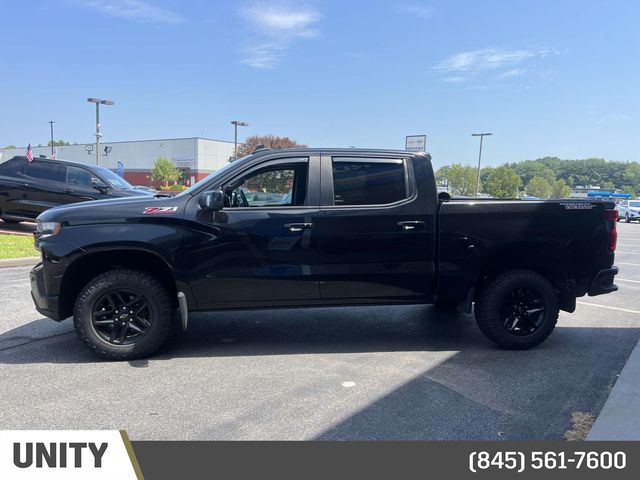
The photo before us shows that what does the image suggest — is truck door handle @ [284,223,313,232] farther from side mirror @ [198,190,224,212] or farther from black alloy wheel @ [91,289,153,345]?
black alloy wheel @ [91,289,153,345]

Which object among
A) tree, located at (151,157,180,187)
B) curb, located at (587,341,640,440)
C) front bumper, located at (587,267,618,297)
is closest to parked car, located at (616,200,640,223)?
front bumper, located at (587,267,618,297)

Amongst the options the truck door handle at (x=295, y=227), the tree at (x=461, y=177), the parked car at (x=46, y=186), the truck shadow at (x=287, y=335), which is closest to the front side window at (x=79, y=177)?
the parked car at (x=46, y=186)

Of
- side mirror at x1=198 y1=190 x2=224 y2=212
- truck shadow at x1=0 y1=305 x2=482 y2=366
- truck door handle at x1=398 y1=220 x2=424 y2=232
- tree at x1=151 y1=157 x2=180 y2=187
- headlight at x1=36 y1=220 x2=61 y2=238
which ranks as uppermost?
tree at x1=151 y1=157 x2=180 y2=187

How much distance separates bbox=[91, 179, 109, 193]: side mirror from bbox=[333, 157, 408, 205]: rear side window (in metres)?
8.63

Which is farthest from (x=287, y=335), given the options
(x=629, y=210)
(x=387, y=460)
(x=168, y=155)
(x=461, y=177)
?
(x=461, y=177)

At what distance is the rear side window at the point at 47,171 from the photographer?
12.1 metres

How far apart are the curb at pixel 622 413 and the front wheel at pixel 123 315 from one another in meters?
3.53

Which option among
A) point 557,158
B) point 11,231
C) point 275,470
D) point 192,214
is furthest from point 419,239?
point 557,158

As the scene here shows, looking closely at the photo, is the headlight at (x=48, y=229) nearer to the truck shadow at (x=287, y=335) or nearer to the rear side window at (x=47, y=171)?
the truck shadow at (x=287, y=335)

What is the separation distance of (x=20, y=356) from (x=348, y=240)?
10.6 ft

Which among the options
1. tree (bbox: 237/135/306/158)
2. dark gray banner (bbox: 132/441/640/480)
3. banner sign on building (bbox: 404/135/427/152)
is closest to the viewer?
dark gray banner (bbox: 132/441/640/480)

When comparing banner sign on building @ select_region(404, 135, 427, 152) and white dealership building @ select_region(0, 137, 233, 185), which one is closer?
banner sign on building @ select_region(404, 135, 427, 152)

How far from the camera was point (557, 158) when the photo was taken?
5635 inches

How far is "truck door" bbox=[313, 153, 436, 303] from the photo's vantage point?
4.80 m
